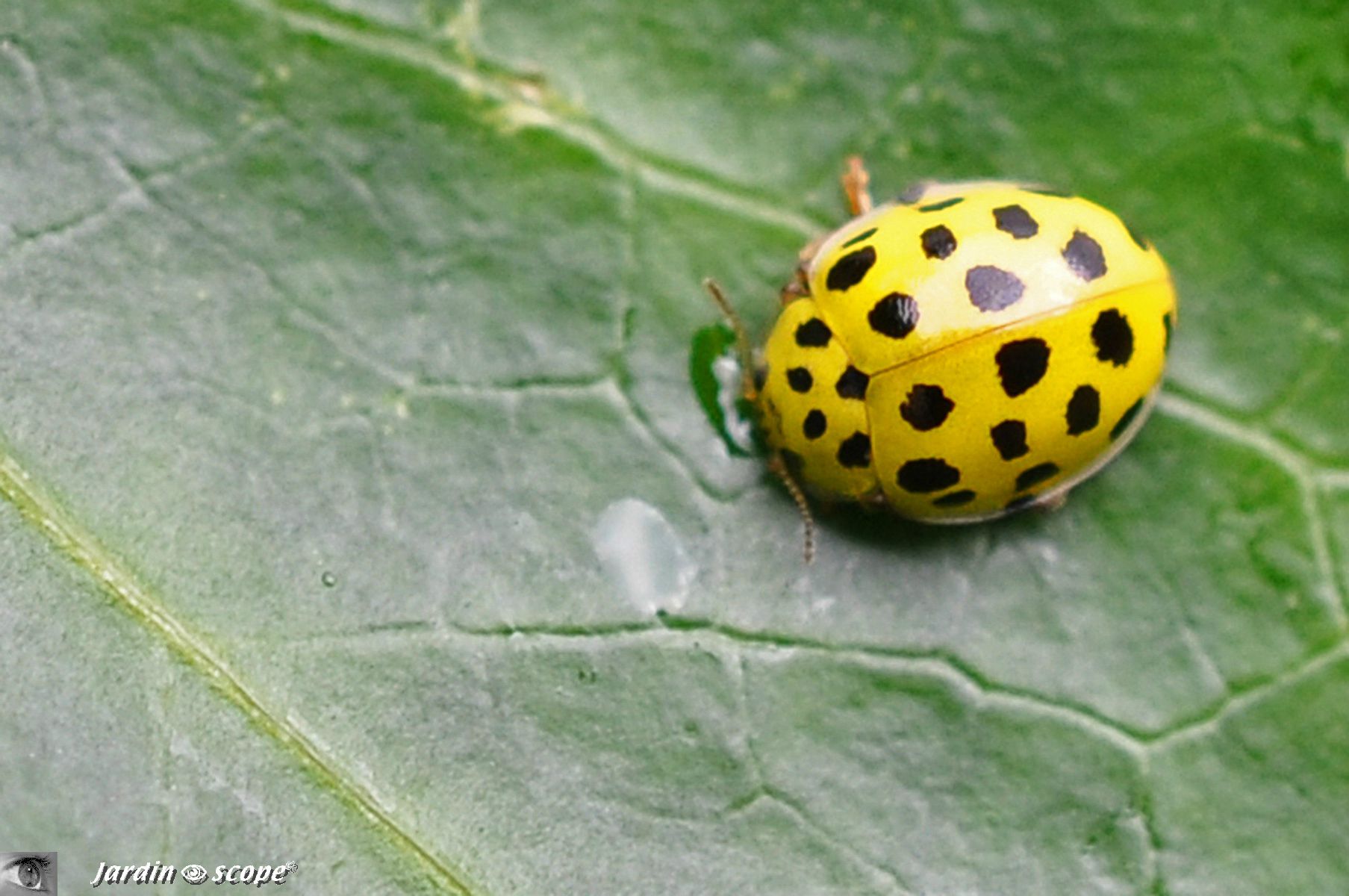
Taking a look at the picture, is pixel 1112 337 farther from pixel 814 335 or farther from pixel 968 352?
A: pixel 814 335

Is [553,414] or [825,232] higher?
[825,232]

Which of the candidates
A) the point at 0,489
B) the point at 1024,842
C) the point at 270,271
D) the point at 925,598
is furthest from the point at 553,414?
the point at 1024,842

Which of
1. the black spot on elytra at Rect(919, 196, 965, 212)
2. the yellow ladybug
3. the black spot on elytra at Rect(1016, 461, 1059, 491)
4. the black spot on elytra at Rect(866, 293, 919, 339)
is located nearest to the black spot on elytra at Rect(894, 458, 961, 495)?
the yellow ladybug

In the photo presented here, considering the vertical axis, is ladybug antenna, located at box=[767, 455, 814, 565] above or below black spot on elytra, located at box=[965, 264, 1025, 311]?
below

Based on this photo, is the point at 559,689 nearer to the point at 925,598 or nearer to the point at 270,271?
the point at 925,598

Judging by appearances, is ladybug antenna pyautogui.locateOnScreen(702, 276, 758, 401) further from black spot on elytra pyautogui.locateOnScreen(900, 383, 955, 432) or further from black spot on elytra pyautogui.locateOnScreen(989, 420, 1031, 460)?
black spot on elytra pyautogui.locateOnScreen(989, 420, 1031, 460)

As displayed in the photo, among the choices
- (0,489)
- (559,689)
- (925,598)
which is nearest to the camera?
(0,489)

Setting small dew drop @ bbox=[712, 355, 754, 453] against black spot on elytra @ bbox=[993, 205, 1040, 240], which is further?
small dew drop @ bbox=[712, 355, 754, 453]

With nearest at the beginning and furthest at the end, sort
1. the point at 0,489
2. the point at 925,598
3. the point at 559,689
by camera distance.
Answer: the point at 0,489, the point at 559,689, the point at 925,598

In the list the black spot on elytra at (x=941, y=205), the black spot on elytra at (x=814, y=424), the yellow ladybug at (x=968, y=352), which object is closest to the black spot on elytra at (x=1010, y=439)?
the yellow ladybug at (x=968, y=352)
